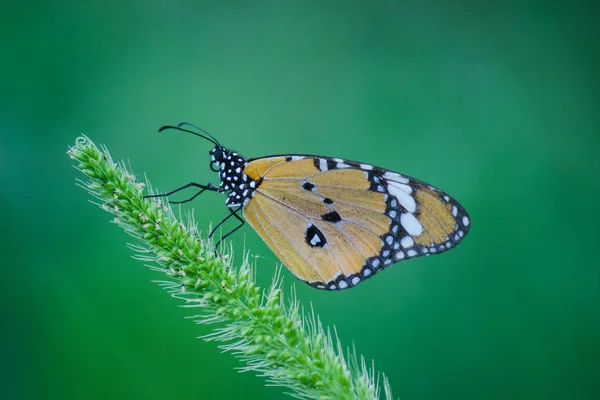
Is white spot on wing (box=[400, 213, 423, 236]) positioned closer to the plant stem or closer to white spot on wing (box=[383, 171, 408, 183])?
white spot on wing (box=[383, 171, 408, 183])

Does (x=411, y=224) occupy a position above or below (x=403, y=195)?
below

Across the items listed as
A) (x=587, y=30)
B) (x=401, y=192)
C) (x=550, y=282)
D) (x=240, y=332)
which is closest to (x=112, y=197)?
(x=240, y=332)

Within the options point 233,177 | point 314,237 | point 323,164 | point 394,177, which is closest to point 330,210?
point 314,237

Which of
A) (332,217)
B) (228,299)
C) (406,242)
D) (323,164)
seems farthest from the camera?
(332,217)

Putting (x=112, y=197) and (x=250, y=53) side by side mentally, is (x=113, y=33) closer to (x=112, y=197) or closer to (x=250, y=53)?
(x=250, y=53)

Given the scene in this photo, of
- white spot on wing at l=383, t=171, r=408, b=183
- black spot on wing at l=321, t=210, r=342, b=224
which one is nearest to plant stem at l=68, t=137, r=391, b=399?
black spot on wing at l=321, t=210, r=342, b=224

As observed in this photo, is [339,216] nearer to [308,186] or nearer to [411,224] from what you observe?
[308,186]

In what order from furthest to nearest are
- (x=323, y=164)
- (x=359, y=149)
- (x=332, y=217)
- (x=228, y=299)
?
(x=359, y=149) < (x=332, y=217) < (x=323, y=164) < (x=228, y=299)
